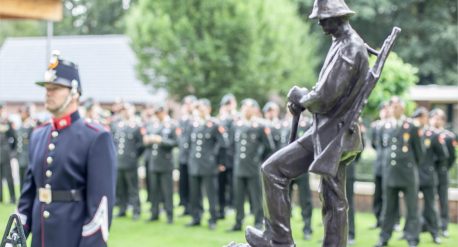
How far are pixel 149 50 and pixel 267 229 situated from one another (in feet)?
69.7

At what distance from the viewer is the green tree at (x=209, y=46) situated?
82.0 ft

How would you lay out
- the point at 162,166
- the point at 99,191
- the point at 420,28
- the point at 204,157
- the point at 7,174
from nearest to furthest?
the point at 99,191, the point at 204,157, the point at 162,166, the point at 7,174, the point at 420,28

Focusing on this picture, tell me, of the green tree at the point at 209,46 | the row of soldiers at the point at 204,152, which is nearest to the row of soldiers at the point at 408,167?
the row of soldiers at the point at 204,152

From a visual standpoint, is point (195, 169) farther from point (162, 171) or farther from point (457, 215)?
point (457, 215)

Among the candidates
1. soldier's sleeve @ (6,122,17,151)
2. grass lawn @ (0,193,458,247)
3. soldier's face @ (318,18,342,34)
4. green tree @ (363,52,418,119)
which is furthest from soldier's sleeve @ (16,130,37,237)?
green tree @ (363,52,418,119)

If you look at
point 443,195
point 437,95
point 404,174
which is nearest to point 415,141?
point 404,174

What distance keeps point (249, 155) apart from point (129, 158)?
235 centimetres

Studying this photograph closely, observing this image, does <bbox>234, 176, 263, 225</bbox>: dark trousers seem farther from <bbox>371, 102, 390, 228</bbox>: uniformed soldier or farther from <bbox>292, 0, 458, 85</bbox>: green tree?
<bbox>292, 0, 458, 85</bbox>: green tree

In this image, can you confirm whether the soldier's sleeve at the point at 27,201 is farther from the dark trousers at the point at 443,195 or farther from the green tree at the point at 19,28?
the green tree at the point at 19,28

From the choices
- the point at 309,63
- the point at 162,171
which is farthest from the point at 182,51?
the point at 162,171

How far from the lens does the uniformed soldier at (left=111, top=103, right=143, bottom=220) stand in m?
13.9

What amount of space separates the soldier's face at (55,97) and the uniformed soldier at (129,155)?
27.9 ft

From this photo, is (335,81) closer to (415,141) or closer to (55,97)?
(55,97)

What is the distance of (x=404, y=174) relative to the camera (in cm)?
1090
